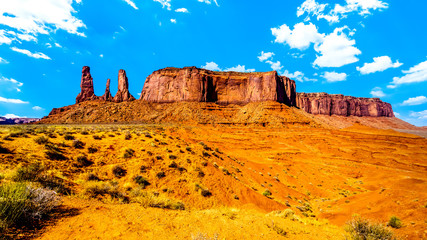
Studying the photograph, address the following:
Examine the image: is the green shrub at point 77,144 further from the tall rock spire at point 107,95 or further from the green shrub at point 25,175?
the tall rock spire at point 107,95

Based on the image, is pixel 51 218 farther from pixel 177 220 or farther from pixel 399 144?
pixel 399 144

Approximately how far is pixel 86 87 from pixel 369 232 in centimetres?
10985

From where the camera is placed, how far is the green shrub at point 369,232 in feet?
15.5

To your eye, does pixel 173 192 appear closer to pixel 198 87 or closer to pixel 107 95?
pixel 198 87

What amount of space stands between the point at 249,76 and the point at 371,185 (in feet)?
226

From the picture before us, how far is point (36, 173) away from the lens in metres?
5.45

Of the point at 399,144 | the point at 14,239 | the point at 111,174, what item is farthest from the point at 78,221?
the point at 399,144

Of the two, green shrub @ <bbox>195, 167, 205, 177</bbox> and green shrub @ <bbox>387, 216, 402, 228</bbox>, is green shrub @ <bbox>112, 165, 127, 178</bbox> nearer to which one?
green shrub @ <bbox>195, 167, 205, 177</bbox>

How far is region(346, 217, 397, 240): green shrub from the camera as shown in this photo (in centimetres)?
471

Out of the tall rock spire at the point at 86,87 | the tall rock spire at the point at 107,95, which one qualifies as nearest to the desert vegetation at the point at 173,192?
the tall rock spire at the point at 107,95

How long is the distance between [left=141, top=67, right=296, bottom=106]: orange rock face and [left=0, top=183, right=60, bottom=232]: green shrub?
71.5m

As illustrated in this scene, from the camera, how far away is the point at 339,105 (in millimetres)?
118875

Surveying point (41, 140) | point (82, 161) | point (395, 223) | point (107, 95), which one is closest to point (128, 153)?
point (82, 161)

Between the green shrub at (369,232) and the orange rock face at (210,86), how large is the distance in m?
70.3
